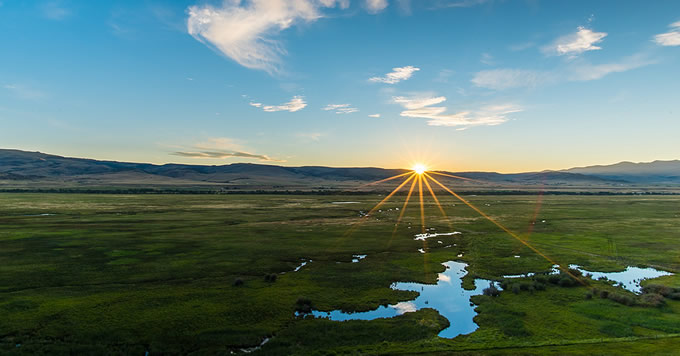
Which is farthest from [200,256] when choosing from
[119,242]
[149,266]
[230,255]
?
[119,242]

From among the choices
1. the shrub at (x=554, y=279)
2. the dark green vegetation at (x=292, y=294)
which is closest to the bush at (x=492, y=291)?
the dark green vegetation at (x=292, y=294)

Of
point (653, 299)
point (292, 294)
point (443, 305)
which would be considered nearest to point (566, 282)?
point (653, 299)

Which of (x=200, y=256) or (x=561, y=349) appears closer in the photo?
(x=561, y=349)

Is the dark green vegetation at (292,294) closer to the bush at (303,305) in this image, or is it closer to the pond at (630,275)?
the bush at (303,305)

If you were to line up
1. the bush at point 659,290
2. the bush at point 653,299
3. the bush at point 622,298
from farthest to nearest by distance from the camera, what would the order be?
the bush at point 659,290, the bush at point 622,298, the bush at point 653,299

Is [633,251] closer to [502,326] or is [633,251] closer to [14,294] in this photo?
[502,326]
